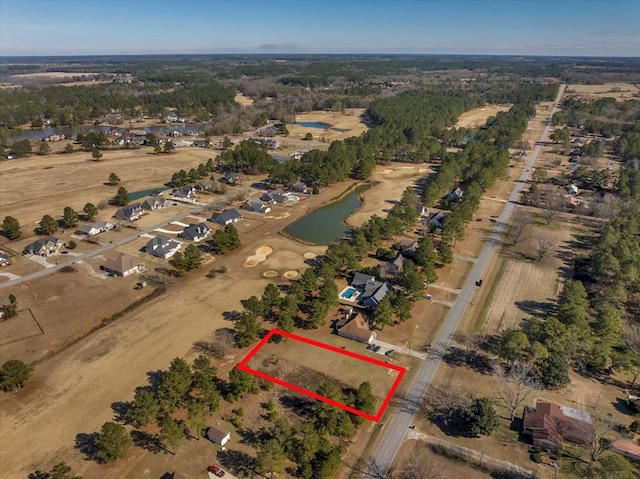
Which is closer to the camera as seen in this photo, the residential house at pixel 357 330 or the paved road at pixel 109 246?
the residential house at pixel 357 330

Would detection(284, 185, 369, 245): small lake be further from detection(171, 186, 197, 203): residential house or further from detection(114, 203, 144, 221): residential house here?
detection(114, 203, 144, 221): residential house

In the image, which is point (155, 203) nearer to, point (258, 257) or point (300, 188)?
point (300, 188)

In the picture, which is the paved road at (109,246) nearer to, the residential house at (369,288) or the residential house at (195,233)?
the residential house at (195,233)

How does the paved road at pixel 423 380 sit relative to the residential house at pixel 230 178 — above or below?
below

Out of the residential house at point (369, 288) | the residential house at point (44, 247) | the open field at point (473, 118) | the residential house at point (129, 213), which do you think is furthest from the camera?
the open field at point (473, 118)

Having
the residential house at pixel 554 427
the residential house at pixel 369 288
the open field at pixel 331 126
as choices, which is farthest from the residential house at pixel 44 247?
the open field at pixel 331 126

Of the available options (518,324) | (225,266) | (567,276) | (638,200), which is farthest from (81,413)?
(638,200)

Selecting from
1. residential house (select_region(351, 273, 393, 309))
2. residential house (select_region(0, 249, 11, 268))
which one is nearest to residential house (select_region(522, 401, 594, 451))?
residential house (select_region(351, 273, 393, 309))

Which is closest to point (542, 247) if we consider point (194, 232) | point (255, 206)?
point (255, 206)
